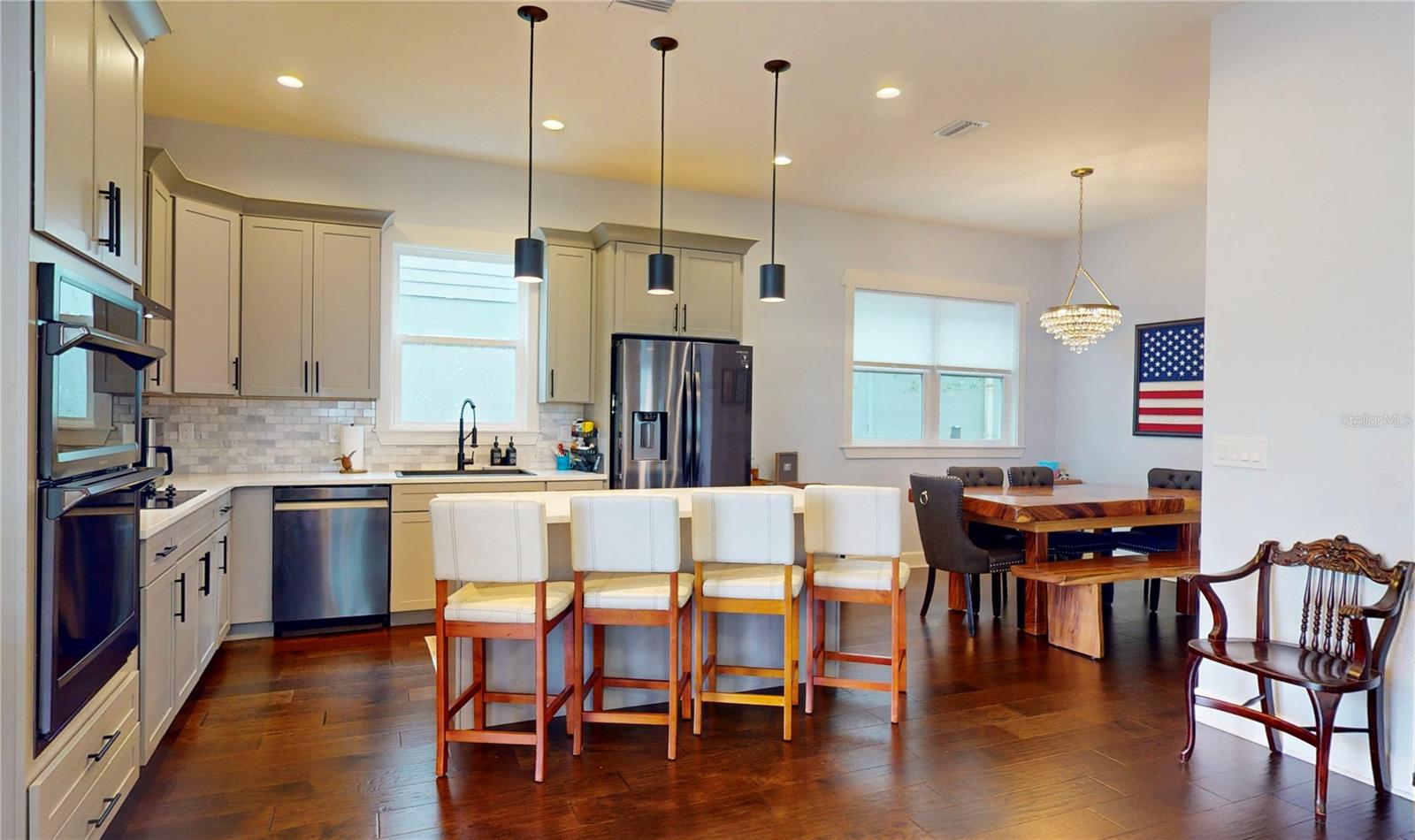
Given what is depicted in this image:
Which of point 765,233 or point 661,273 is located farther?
point 765,233

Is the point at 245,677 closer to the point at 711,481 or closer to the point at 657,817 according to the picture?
the point at 657,817

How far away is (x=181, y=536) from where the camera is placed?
305 centimetres

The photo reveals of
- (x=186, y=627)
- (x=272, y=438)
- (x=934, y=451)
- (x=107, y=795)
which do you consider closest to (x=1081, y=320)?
(x=934, y=451)

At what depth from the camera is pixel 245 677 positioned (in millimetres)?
3635

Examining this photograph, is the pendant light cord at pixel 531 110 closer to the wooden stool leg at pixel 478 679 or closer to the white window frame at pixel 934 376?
the wooden stool leg at pixel 478 679

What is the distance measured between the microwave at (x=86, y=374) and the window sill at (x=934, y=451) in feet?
16.1

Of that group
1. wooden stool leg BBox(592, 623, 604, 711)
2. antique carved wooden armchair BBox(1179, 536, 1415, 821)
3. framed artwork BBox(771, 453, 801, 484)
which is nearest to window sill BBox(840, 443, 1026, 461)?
framed artwork BBox(771, 453, 801, 484)

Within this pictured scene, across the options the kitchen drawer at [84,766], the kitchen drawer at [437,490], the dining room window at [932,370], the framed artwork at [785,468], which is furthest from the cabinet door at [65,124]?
the dining room window at [932,370]

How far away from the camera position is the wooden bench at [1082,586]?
13.5 feet

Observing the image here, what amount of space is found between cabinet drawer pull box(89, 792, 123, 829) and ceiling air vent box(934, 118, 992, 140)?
4.61 m

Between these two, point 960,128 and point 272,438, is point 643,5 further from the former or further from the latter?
point 272,438

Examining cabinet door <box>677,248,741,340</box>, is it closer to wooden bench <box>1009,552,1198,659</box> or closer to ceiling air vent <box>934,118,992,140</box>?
ceiling air vent <box>934,118,992,140</box>

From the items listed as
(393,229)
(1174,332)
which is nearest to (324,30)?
(393,229)

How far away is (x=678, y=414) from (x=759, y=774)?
2.62m
